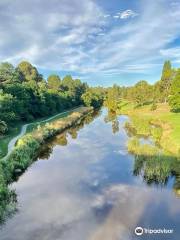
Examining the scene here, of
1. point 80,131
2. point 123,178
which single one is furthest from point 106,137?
point 123,178

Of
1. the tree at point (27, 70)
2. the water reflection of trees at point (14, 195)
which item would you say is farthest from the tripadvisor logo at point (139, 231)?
the tree at point (27, 70)

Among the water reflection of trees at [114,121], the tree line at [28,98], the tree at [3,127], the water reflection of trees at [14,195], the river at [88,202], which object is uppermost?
the tree line at [28,98]

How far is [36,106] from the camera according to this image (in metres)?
83.8

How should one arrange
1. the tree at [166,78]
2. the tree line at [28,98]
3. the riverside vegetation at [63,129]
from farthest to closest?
1. the tree at [166,78]
2. the tree line at [28,98]
3. the riverside vegetation at [63,129]

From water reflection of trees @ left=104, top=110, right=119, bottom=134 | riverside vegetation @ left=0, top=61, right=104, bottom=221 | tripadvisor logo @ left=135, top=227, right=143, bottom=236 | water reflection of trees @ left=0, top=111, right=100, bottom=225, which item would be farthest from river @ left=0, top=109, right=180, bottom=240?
water reflection of trees @ left=104, top=110, right=119, bottom=134

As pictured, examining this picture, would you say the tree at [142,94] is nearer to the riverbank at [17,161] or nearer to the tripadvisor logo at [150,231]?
the riverbank at [17,161]

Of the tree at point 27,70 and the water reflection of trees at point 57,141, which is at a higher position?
the tree at point 27,70

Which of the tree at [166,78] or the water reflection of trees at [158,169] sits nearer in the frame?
the water reflection of trees at [158,169]

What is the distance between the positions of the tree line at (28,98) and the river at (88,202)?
66.9 ft

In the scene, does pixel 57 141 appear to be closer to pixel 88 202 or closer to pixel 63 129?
pixel 63 129

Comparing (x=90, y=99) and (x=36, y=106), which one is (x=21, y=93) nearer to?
(x=36, y=106)

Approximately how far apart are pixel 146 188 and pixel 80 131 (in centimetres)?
3953

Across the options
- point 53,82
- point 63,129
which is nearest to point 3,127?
point 63,129

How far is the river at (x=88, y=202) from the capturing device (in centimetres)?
2178
